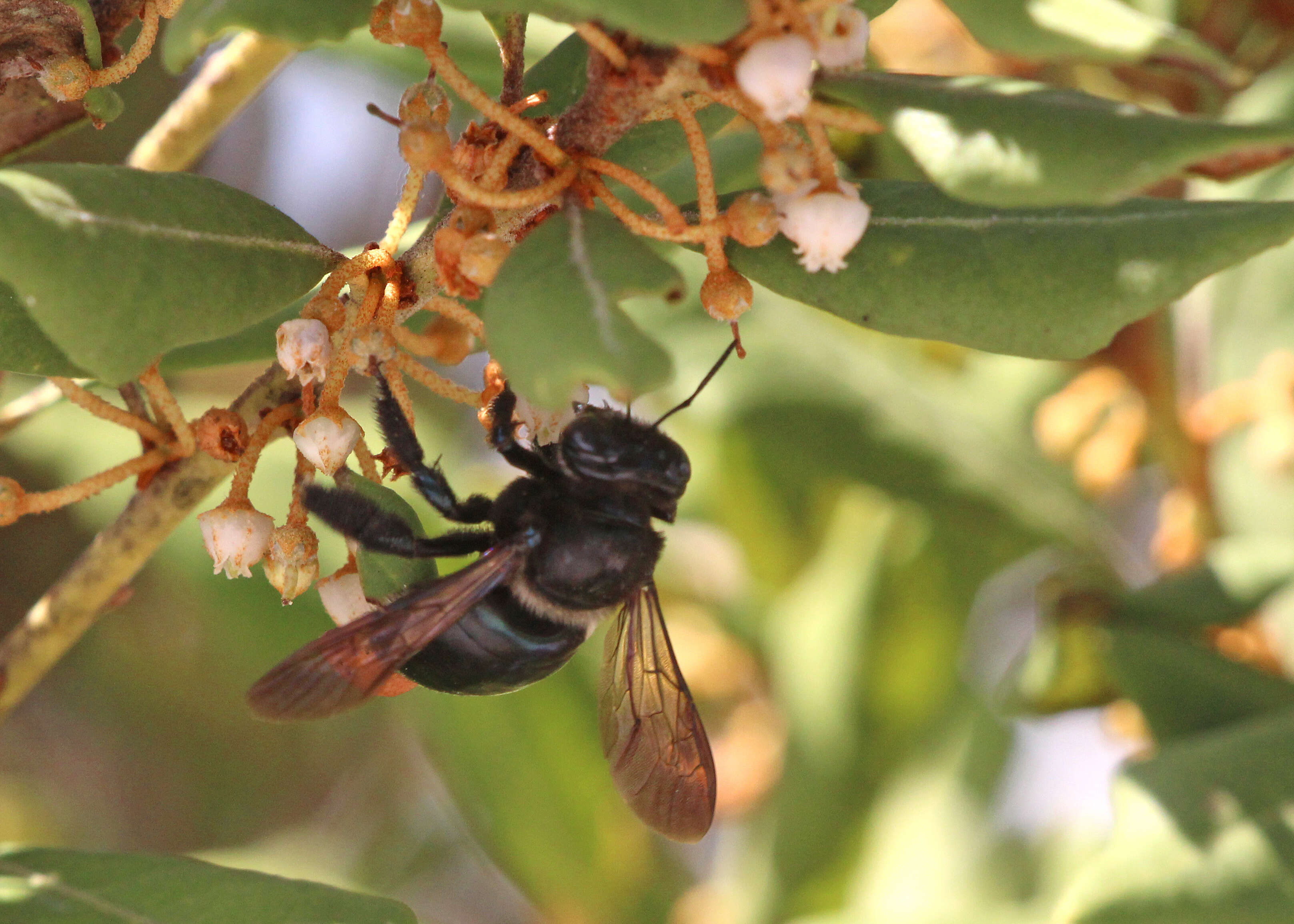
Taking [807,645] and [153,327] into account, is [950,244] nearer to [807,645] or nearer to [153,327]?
[153,327]

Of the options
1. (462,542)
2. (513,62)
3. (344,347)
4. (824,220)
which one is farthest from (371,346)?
(462,542)

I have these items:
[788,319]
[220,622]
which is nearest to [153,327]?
[788,319]

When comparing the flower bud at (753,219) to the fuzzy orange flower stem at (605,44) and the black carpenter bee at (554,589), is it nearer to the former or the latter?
the fuzzy orange flower stem at (605,44)

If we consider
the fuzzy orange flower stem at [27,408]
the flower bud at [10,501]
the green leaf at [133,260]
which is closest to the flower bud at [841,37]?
the green leaf at [133,260]

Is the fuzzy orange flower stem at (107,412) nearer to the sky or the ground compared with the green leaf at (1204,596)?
nearer to the sky

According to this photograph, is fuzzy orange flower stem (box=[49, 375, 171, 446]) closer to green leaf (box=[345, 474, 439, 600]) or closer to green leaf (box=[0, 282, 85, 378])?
green leaf (box=[0, 282, 85, 378])

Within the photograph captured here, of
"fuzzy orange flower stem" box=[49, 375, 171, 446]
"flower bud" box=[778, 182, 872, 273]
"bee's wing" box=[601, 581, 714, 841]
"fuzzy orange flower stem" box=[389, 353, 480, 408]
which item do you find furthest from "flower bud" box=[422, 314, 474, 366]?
"bee's wing" box=[601, 581, 714, 841]
